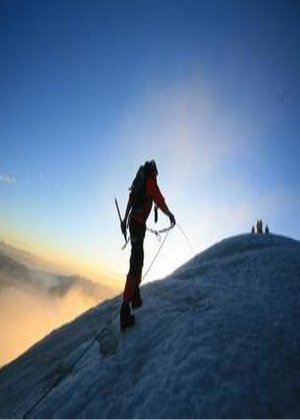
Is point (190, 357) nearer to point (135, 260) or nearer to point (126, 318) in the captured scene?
point (126, 318)

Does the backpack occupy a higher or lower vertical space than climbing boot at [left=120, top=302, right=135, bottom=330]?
higher

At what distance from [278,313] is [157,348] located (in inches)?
119

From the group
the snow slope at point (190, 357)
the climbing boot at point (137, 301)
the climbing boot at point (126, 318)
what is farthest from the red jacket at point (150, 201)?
the snow slope at point (190, 357)

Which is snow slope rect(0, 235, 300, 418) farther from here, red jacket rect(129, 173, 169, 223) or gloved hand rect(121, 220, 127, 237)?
red jacket rect(129, 173, 169, 223)

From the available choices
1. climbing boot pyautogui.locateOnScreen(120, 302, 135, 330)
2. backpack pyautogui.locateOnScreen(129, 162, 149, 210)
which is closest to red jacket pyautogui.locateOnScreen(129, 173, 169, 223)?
backpack pyautogui.locateOnScreen(129, 162, 149, 210)

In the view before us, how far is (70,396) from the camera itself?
33.7ft

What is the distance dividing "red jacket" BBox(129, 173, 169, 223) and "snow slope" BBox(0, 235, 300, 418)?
270 centimetres

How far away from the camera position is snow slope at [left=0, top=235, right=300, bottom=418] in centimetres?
817

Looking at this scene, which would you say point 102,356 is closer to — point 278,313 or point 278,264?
point 278,313

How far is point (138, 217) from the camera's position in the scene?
12539 millimetres

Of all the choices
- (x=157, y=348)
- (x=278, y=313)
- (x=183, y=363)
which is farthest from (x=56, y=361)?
(x=278, y=313)

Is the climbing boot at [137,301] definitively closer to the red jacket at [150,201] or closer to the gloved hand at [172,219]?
the red jacket at [150,201]

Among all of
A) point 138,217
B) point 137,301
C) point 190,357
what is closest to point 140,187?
point 138,217

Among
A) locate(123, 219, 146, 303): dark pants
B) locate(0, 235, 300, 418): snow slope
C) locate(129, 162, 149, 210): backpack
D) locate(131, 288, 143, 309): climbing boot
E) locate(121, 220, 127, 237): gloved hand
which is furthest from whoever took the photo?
locate(131, 288, 143, 309): climbing boot
